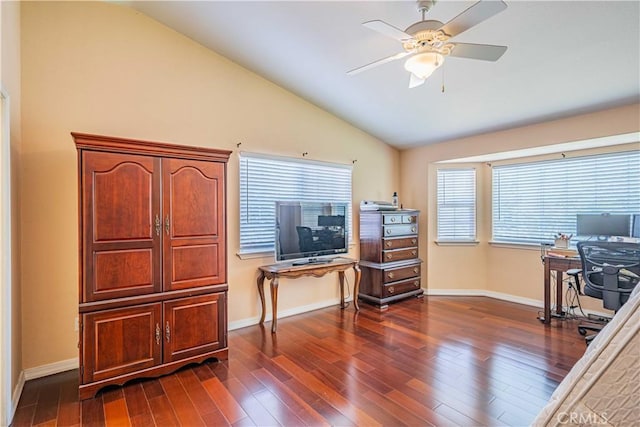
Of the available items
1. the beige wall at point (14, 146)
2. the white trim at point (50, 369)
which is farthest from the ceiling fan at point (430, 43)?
the white trim at point (50, 369)

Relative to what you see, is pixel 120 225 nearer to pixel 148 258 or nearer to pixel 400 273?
pixel 148 258

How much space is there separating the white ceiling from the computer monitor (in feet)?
4.02

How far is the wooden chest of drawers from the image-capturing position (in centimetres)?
443

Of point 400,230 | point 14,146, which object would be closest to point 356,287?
point 400,230

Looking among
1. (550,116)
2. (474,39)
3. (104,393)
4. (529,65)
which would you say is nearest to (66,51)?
(104,393)

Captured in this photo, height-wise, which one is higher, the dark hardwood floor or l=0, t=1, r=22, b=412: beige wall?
l=0, t=1, r=22, b=412: beige wall

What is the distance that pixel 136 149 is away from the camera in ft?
8.06

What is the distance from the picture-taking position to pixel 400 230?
4680 mm

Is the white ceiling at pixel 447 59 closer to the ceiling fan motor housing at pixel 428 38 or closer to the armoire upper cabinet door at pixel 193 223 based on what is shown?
the ceiling fan motor housing at pixel 428 38

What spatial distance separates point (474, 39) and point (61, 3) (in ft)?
11.4

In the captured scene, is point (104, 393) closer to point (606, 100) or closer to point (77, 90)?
point (77, 90)

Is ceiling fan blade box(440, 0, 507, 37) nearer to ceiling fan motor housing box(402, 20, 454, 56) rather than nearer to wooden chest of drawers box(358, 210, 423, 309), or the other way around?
ceiling fan motor housing box(402, 20, 454, 56)

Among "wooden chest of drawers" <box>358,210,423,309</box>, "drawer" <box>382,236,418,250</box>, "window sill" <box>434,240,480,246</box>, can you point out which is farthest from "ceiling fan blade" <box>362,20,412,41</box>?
"window sill" <box>434,240,480,246</box>

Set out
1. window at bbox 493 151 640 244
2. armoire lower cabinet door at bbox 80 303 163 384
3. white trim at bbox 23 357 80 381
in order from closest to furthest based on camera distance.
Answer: armoire lower cabinet door at bbox 80 303 163 384 → white trim at bbox 23 357 80 381 → window at bbox 493 151 640 244
